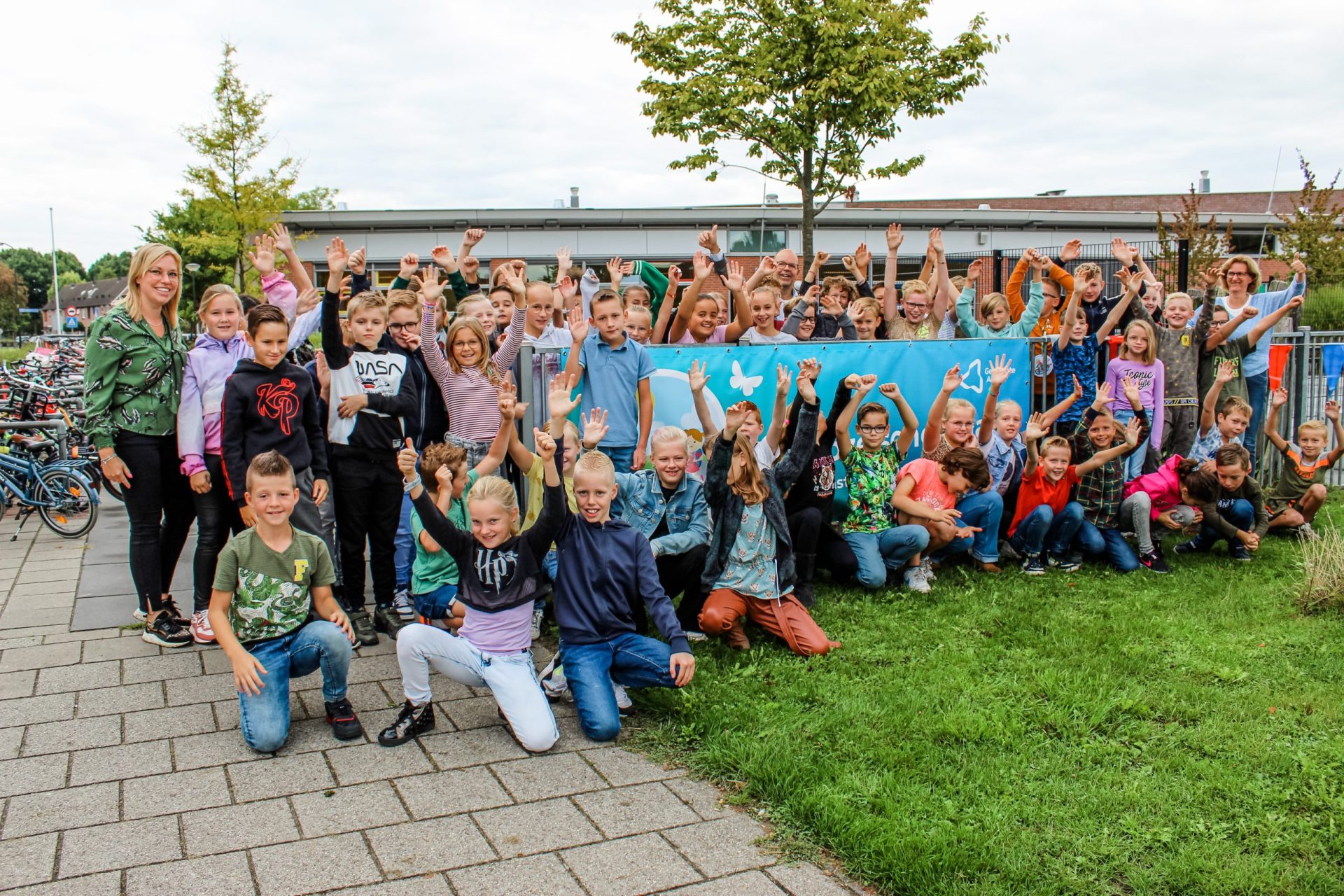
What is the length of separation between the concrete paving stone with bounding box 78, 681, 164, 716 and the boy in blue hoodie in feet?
6.40

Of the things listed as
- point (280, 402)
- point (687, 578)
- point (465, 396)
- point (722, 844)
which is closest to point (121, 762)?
point (280, 402)

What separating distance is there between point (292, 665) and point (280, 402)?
1.48 meters

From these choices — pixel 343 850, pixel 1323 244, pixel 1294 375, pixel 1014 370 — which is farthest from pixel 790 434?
pixel 1323 244

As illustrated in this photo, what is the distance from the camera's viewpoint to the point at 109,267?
131 meters

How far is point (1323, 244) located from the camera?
24953mm

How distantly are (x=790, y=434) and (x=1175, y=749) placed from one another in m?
2.82

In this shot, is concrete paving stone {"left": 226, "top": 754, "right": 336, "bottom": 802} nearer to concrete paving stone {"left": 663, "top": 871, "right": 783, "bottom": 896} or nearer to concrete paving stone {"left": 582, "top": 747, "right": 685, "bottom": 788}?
concrete paving stone {"left": 582, "top": 747, "right": 685, "bottom": 788}

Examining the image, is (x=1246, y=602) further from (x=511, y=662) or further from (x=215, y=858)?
(x=215, y=858)

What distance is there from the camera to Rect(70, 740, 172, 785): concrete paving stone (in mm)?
3957

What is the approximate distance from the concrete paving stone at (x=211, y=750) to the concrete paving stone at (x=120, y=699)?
502 millimetres

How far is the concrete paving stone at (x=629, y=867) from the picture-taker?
315 centimetres

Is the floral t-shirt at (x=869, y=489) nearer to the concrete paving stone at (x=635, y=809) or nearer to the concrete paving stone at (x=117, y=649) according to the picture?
the concrete paving stone at (x=635, y=809)

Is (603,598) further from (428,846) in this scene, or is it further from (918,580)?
(918,580)

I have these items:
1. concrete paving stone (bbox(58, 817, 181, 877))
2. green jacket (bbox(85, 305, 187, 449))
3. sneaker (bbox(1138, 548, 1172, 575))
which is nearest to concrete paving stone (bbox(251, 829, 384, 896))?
concrete paving stone (bbox(58, 817, 181, 877))
